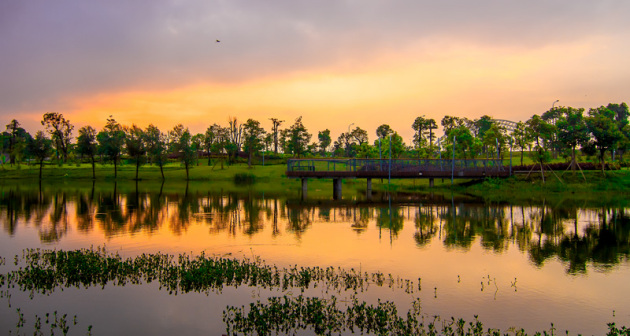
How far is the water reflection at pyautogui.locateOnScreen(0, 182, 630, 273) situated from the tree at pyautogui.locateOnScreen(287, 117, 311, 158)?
79194 mm

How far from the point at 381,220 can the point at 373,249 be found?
11080mm

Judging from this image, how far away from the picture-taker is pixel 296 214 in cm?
3919

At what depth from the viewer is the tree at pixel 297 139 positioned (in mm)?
129875

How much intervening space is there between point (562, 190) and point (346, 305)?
50684 mm

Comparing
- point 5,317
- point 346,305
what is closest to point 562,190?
point 346,305

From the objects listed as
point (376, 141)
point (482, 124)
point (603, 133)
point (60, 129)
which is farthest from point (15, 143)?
point (482, 124)

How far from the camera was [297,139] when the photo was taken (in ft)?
430

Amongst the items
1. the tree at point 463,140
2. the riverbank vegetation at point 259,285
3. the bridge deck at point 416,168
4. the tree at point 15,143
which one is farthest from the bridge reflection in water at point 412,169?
the tree at point 15,143

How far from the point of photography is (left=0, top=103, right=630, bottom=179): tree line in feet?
197

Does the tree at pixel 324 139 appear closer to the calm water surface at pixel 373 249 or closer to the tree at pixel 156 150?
the tree at pixel 156 150

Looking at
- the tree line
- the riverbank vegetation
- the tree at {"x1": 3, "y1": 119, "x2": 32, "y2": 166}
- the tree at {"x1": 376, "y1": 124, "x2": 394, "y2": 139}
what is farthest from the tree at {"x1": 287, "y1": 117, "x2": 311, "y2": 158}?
the riverbank vegetation

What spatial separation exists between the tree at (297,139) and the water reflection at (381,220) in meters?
79.2

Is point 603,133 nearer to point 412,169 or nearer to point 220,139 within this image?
point 412,169

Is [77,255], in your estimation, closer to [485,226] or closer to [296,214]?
[296,214]
